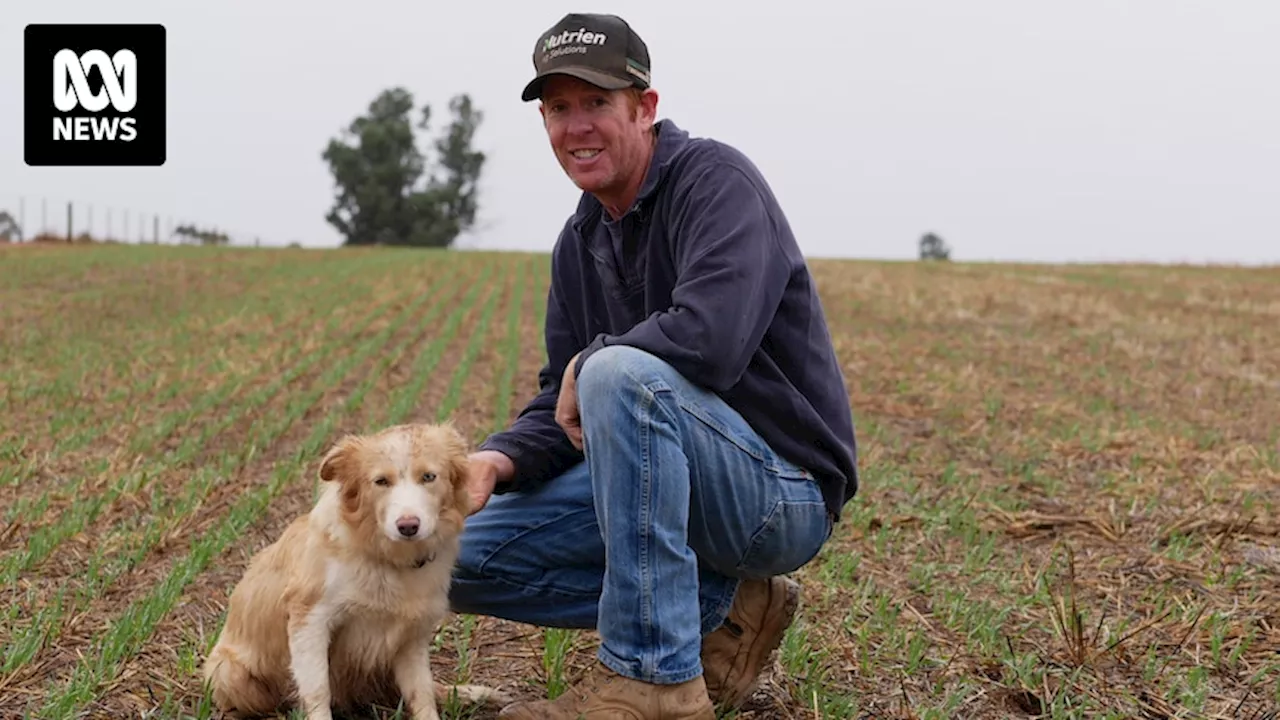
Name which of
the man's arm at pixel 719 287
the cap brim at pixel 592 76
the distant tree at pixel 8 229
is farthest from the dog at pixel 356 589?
the distant tree at pixel 8 229

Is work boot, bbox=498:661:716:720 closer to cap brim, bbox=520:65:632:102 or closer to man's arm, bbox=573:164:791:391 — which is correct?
man's arm, bbox=573:164:791:391

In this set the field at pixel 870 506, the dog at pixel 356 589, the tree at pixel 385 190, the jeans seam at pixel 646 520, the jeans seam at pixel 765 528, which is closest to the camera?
the jeans seam at pixel 646 520

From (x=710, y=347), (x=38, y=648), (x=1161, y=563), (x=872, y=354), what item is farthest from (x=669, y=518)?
(x=872, y=354)

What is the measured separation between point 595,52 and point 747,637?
6.23 ft

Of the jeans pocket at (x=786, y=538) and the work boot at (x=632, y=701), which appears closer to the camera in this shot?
the work boot at (x=632, y=701)

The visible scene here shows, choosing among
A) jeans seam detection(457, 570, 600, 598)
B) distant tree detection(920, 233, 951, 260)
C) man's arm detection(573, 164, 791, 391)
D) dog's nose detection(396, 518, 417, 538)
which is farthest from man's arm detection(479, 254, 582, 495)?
distant tree detection(920, 233, 951, 260)

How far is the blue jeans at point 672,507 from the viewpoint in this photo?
306cm

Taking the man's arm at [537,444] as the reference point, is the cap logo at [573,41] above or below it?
above

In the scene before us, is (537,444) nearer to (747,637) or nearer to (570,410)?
(570,410)

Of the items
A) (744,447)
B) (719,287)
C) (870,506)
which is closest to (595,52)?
(719,287)

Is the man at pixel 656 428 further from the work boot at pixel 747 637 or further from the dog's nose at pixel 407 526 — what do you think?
the dog's nose at pixel 407 526

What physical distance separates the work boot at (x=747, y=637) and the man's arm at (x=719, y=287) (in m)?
0.84

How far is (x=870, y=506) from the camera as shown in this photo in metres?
6.45

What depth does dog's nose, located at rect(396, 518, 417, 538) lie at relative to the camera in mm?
3059
